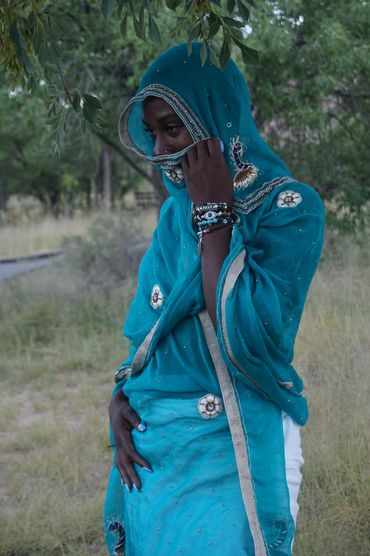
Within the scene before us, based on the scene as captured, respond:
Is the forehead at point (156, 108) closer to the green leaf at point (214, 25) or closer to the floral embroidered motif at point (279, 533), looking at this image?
the green leaf at point (214, 25)

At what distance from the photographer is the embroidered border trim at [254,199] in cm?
195

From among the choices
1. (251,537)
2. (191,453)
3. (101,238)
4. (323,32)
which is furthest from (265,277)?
(101,238)

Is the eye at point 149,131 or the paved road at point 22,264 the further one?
the paved road at point 22,264

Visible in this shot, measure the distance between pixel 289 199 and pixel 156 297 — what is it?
456 millimetres

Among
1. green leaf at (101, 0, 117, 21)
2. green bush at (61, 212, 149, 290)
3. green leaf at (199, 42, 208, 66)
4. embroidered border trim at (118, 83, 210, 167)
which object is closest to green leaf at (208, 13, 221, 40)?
green leaf at (199, 42, 208, 66)

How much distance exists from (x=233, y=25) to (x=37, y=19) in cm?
58

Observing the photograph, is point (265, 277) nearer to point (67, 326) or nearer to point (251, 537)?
point (251, 537)

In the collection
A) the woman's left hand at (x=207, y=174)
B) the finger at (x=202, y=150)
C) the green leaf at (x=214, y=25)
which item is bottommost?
the woman's left hand at (x=207, y=174)

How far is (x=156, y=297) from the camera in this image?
83.1 inches

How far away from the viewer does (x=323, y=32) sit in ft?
22.2

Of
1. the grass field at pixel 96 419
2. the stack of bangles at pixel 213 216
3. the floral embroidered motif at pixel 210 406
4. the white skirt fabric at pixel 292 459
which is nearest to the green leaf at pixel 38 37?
the stack of bangles at pixel 213 216

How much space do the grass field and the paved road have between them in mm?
5754

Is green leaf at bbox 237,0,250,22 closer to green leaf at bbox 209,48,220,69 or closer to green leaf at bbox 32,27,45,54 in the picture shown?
green leaf at bbox 209,48,220,69

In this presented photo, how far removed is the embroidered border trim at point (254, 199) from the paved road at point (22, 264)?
473 inches
